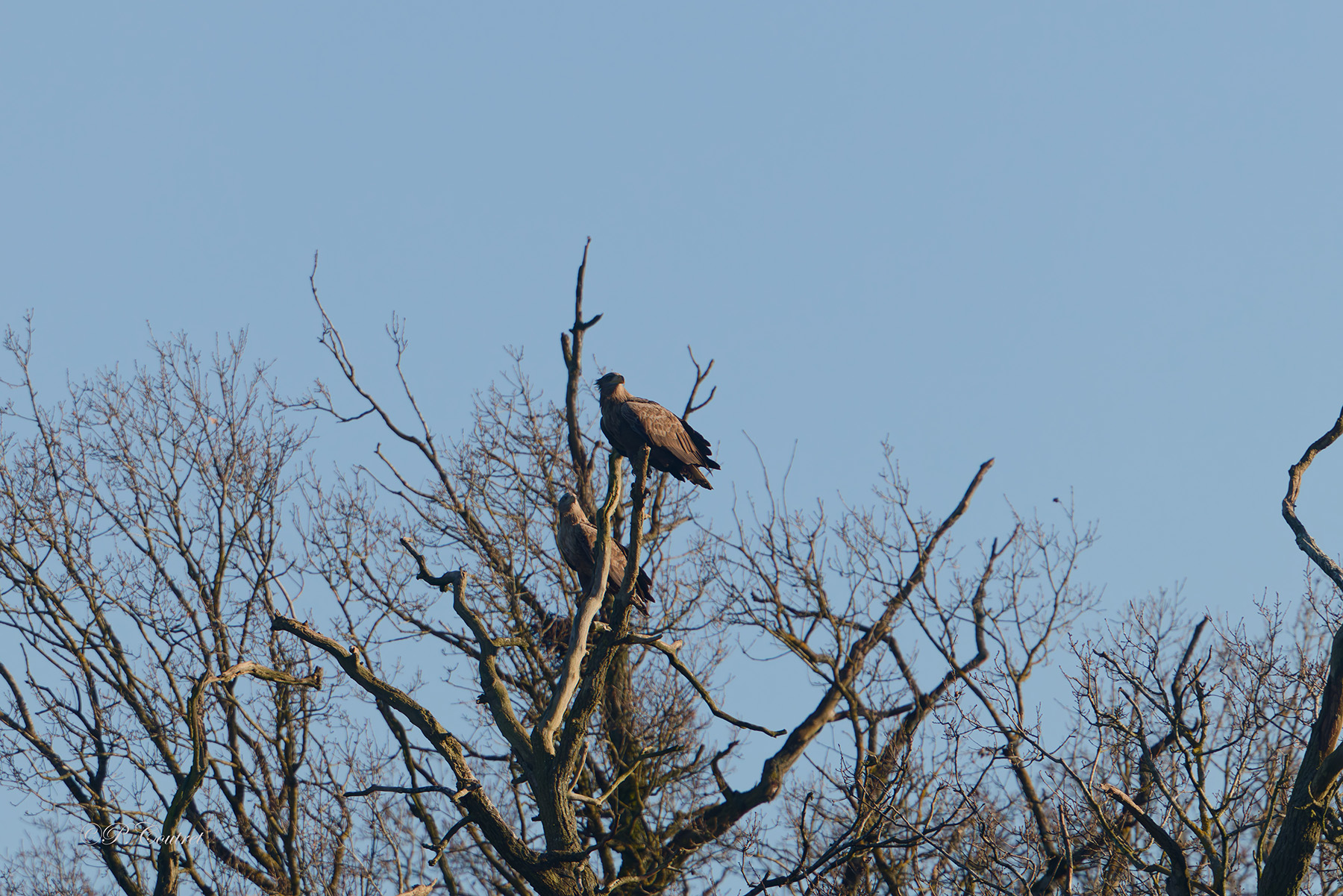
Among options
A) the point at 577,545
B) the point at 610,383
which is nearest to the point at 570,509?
the point at 577,545

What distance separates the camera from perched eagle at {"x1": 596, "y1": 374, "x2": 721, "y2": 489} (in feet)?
29.2

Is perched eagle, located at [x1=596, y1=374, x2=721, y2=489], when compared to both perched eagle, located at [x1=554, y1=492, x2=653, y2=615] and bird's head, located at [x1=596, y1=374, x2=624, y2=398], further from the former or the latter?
perched eagle, located at [x1=554, y1=492, x2=653, y2=615]

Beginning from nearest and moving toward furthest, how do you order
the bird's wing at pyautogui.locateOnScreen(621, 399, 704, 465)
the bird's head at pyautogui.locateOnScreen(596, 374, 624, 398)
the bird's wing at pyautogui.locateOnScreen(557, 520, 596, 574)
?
the bird's wing at pyautogui.locateOnScreen(621, 399, 704, 465), the bird's head at pyautogui.locateOnScreen(596, 374, 624, 398), the bird's wing at pyautogui.locateOnScreen(557, 520, 596, 574)

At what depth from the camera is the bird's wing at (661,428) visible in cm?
886

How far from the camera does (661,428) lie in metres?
8.92

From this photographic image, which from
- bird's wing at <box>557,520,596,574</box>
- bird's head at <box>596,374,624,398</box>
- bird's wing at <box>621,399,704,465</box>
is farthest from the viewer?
bird's wing at <box>557,520,596,574</box>

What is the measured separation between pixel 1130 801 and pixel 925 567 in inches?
302

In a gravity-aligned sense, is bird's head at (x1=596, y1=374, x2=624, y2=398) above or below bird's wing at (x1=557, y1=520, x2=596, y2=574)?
above

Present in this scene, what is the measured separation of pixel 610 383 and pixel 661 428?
699 millimetres

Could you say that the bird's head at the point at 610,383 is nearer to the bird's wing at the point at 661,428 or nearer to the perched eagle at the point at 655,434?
the perched eagle at the point at 655,434

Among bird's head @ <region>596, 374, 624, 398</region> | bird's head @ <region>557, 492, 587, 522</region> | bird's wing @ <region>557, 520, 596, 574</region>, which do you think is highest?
bird's head @ <region>596, 374, 624, 398</region>

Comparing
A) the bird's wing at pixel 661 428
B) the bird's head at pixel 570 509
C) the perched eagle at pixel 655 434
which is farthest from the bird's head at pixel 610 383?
the bird's head at pixel 570 509

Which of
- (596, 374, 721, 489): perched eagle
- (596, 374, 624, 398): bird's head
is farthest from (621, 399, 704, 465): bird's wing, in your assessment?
(596, 374, 624, 398): bird's head

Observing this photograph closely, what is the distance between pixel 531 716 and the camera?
1223cm
